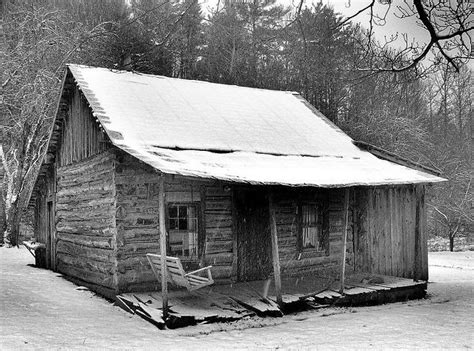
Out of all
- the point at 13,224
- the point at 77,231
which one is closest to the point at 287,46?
the point at 13,224

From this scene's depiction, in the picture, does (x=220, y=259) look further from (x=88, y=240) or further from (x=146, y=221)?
(x=88, y=240)

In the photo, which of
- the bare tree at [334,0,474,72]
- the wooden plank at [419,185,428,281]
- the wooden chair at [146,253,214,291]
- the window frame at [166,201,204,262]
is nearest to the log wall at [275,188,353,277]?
the wooden plank at [419,185,428,281]

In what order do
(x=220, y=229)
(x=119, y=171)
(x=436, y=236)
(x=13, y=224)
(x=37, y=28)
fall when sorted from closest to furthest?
(x=119, y=171) < (x=220, y=229) < (x=37, y=28) < (x=13, y=224) < (x=436, y=236)

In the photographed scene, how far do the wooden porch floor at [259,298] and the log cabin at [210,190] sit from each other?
0.51 meters

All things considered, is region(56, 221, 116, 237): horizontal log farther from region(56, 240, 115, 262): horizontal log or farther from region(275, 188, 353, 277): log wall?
region(275, 188, 353, 277): log wall

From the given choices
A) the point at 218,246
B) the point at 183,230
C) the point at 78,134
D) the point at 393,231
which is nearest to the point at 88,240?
the point at 183,230

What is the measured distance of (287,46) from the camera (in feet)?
93.4

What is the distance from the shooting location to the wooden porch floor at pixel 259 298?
28.7 ft

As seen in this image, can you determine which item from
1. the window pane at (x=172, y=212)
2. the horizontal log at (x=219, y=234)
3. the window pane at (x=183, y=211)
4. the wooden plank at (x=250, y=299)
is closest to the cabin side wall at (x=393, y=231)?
the wooden plank at (x=250, y=299)

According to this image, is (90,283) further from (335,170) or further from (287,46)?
(287,46)

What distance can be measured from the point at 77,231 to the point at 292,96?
8.95m

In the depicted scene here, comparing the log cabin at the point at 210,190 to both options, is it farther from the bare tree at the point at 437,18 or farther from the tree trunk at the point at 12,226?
the tree trunk at the point at 12,226

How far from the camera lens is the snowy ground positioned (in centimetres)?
749

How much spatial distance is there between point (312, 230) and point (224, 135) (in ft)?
11.0
